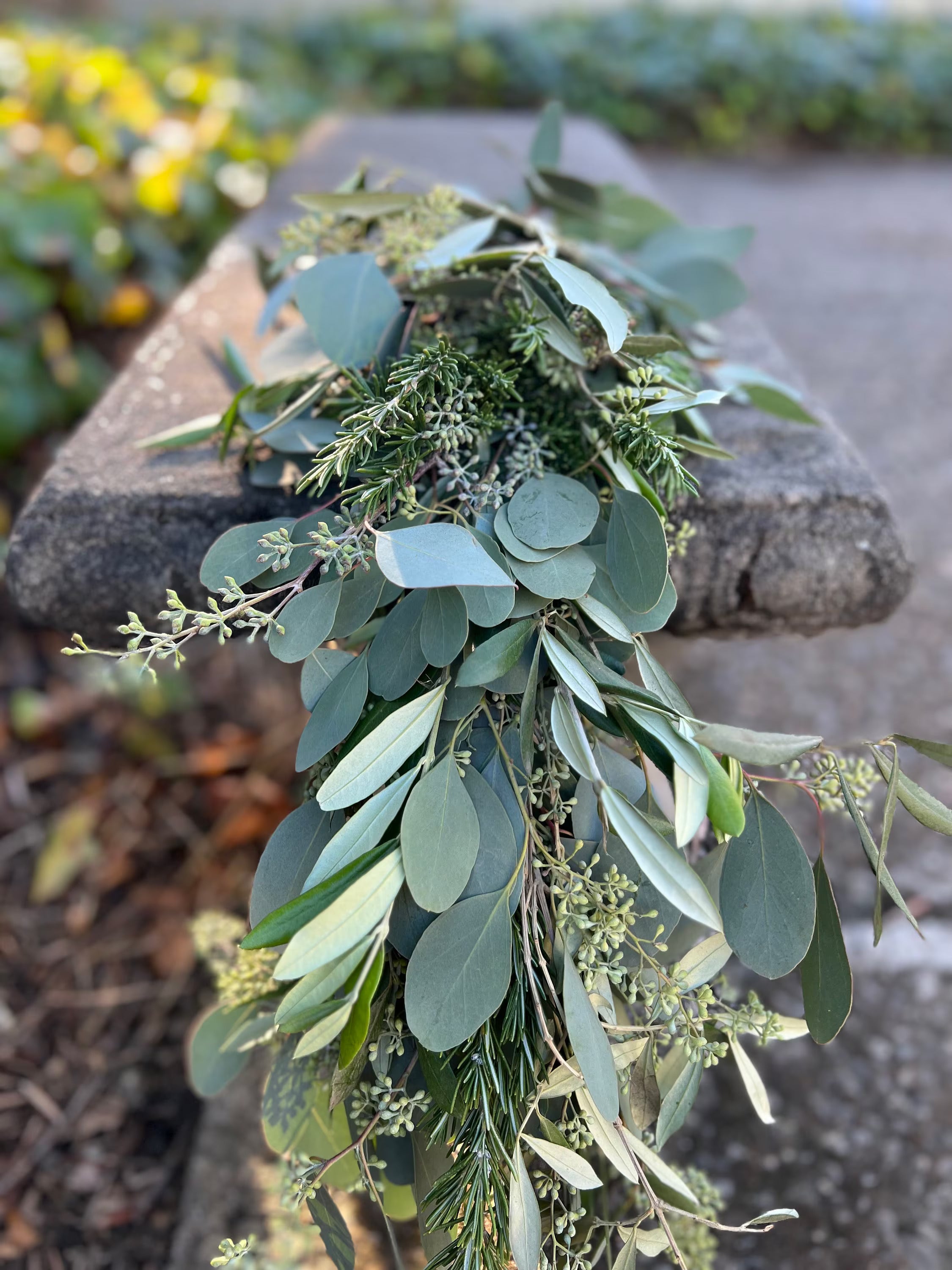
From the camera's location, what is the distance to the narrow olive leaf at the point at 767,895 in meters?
0.54

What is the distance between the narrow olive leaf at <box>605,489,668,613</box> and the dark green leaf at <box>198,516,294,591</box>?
0.67ft

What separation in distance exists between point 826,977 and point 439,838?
26 centimetres

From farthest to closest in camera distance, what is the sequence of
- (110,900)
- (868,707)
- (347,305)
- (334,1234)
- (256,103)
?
1. (256,103)
2. (110,900)
3. (868,707)
4. (347,305)
5. (334,1234)

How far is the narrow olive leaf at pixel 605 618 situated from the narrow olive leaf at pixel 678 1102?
241mm

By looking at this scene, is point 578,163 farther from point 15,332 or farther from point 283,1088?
point 283,1088

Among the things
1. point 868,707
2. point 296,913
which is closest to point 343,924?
point 296,913

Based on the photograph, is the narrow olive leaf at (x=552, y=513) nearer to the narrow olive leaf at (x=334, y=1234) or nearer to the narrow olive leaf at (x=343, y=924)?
the narrow olive leaf at (x=343, y=924)

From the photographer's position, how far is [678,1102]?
565 mm

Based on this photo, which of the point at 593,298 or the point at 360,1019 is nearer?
the point at 360,1019

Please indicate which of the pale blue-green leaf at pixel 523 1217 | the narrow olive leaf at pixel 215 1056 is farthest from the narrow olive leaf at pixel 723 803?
the narrow olive leaf at pixel 215 1056

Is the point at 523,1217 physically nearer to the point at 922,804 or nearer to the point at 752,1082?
the point at 752,1082

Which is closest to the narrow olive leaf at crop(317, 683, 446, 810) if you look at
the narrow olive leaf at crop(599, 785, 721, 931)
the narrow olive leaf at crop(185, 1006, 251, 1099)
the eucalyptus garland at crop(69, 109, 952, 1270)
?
the eucalyptus garland at crop(69, 109, 952, 1270)

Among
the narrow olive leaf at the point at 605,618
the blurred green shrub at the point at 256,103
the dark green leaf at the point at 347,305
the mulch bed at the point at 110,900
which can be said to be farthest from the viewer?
the blurred green shrub at the point at 256,103

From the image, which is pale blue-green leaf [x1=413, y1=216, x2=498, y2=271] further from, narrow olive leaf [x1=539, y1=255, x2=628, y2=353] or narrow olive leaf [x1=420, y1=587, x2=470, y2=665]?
narrow olive leaf [x1=420, y1=587, x2=470, y2=665]
